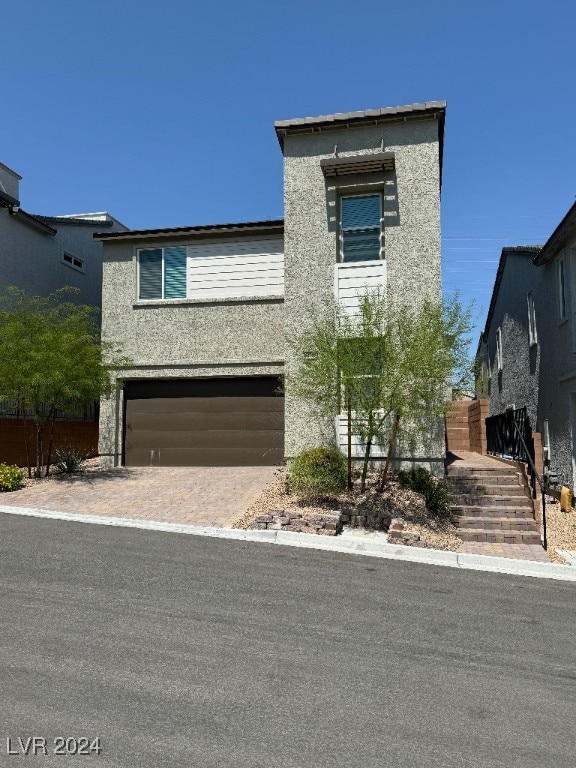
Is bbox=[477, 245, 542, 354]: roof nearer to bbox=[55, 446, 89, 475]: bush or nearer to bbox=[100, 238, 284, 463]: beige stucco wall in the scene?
A: bbox=[100, 238, 284, 463]: beige stucco wall

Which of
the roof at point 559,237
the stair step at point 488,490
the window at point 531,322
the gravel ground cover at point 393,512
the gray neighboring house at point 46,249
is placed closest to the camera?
the gravel ground cover at point 393,512

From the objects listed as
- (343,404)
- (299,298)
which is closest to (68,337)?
(299,298)

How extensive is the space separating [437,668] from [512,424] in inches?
412

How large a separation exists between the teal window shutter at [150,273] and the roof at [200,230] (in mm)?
455

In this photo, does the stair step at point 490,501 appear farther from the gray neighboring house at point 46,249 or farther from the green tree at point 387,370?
the gray neighboring house at point 46,249

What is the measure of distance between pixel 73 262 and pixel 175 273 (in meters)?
8.13

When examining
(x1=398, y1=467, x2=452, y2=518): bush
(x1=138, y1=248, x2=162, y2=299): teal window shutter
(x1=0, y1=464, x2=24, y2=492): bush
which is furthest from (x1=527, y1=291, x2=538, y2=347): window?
(x1=0, y1=464, x2=24, y2=492): bush

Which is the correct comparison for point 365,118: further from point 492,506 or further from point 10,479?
point 10,479

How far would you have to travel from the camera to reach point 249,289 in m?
16.5

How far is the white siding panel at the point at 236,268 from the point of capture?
16453 mm

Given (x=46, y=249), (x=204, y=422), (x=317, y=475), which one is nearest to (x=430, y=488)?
(x=317, y=475)

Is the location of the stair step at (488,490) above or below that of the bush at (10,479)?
below

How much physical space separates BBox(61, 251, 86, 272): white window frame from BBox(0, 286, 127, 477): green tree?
711 centimetres

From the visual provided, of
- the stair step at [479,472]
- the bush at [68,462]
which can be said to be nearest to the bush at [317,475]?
the stair step at [479,472]
